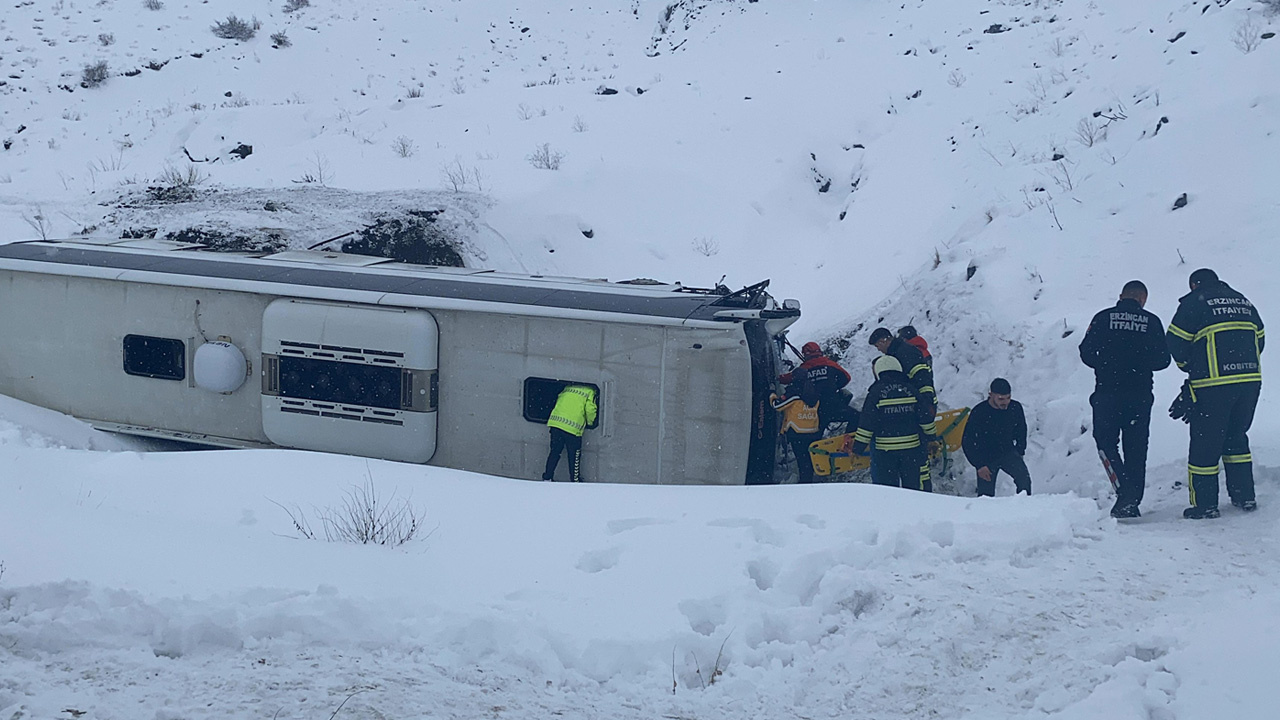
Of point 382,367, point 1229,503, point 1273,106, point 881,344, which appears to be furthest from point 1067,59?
point 382,367

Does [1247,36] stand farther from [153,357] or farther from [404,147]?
[153,357]

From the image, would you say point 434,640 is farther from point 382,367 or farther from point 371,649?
point 382,367

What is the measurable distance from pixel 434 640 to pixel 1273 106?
39.7 feet

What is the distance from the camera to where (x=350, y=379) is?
8883mm

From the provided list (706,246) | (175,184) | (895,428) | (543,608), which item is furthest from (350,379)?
(175,184)

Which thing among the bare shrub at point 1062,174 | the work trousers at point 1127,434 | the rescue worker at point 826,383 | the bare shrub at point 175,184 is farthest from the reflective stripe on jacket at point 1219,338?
the bare shrub at point 175,184

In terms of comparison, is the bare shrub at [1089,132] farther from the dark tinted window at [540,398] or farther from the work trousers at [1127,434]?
the dark tinted window at [540,398]

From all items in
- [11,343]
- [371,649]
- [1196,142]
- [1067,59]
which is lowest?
[371,649]

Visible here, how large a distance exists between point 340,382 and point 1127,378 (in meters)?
6.79

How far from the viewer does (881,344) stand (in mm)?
8867

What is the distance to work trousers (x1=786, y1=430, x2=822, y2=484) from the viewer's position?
896 centimetres

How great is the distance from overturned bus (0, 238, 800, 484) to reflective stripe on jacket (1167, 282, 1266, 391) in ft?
10.6

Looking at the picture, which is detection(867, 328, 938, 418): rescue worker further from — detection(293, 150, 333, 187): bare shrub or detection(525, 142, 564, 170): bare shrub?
detection(293, 150, 333, 187): bare shrub

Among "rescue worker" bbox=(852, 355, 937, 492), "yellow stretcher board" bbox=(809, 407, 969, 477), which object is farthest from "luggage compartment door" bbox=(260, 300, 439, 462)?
"rescue worker" bbox=(852, 355, 937, 492)
